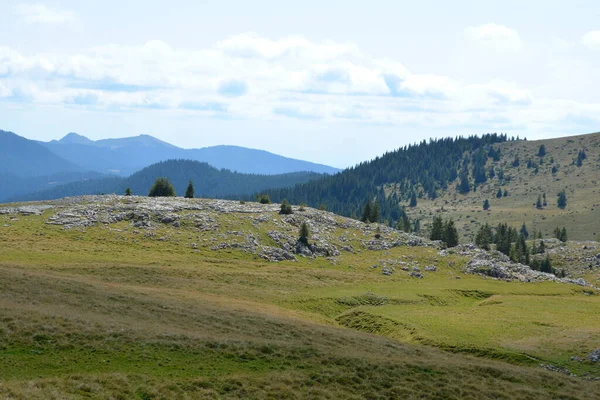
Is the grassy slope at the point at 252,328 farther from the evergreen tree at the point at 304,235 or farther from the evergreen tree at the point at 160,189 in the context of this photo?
the evergreen tree at the point at 160,189

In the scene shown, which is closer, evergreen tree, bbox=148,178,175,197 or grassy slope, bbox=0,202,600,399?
grassy slope, bbox=0,202,600,399

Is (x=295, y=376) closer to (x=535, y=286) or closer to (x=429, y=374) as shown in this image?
(x=429, y=374)

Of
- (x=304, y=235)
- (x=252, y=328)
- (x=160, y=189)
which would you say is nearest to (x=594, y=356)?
(x=252, y=328)

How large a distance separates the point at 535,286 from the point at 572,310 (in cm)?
2501

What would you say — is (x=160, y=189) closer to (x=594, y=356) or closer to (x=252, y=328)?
(x=252, y=328)

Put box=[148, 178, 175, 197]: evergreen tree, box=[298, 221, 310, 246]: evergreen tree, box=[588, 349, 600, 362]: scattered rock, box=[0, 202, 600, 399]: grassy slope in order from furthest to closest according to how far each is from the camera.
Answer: box=[148, 178, 175, 197]: evergreen tree, box=[298, 221, 310, 246]: evergreen tree, box=[588, 349, 600, 362]: scattered rock, box=[0, 202, 600, 399]: grassy slope

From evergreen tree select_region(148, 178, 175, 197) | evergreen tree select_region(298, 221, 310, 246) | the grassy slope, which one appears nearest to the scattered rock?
the grassy slope

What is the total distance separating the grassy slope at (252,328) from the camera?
29.9 m

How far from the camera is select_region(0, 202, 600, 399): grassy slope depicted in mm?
29938

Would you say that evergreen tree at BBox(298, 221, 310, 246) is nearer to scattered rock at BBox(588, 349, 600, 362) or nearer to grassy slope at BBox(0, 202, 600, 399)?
grassy slope at BBox(0, 202, 600, 399)

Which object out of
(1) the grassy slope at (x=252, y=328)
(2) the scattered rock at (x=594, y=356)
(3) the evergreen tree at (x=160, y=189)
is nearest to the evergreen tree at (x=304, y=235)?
(1) the grassy slope at (x=252, y=328)

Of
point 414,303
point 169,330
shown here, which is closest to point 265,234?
point 414,303

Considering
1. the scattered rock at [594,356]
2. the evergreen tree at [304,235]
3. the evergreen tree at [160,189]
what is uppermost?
the evergreen tree at [160,189]

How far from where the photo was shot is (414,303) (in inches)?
3081
